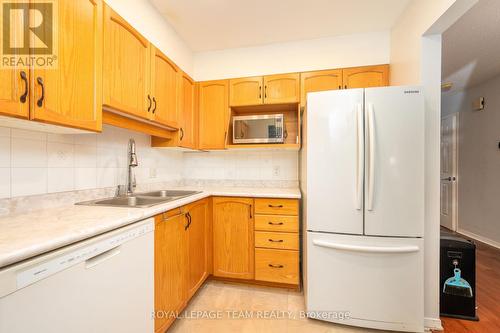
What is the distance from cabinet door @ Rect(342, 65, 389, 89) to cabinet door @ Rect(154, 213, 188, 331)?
201 centimetres

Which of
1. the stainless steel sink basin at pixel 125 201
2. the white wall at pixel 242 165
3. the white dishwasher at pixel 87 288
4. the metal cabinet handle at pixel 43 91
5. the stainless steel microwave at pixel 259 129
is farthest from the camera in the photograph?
the white wall at pixel 242 165

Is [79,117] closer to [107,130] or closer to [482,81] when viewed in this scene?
[107,130]

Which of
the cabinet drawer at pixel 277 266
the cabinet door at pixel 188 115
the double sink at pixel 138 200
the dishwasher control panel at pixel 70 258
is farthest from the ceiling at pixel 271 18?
the cabinet drawer at pixel 277 266

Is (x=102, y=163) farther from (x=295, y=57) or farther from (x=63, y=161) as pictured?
(x=295, y=57)

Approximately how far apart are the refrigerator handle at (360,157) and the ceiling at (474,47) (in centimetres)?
144

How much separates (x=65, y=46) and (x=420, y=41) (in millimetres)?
2194

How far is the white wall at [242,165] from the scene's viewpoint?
2.48 meters

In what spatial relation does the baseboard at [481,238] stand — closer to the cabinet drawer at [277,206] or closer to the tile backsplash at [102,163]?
the tile backsplash at [102,163]

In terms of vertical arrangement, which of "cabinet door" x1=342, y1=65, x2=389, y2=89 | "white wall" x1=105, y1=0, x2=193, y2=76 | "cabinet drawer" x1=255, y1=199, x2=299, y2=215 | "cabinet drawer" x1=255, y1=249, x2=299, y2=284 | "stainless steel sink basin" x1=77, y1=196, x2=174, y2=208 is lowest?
"cabinet drawer" x1=255, y1=249, x2=299, y2=284

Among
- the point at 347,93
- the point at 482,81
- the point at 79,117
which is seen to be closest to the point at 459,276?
the point at 347,93

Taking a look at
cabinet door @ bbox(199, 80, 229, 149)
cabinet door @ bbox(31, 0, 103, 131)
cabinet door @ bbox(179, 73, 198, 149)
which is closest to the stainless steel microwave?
cabinet door @ bbox(199, 80, 229, 149)

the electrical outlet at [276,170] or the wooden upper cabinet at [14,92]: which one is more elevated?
the wooden upper cabinet at [14,92]

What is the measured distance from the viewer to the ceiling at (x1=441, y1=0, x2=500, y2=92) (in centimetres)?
180

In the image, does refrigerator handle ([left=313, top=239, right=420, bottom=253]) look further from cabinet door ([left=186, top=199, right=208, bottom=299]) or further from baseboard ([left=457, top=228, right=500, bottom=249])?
baseboard ([left=457, top=228, right=500, bottom=249])
